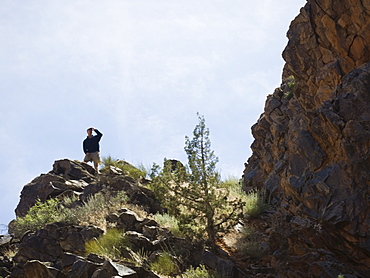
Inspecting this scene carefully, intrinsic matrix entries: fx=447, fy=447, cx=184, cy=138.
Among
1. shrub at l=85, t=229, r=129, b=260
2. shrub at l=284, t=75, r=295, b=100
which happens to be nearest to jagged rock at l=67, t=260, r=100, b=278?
shrub at l=85, t=229, r=129, b=260

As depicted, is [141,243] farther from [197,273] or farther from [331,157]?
[331,157]

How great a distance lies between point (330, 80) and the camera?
551 inches

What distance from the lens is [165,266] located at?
1147 centimetres

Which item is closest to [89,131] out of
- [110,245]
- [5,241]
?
[5,241]

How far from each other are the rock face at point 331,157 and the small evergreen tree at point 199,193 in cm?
170

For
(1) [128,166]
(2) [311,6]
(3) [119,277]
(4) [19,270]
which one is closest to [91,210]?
(4) [19,270]

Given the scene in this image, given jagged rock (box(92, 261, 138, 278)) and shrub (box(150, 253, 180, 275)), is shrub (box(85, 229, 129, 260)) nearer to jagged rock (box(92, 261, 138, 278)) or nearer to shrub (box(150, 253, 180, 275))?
jagged rock (box(92, 261, 138, 278))

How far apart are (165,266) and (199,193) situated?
8.11 feet

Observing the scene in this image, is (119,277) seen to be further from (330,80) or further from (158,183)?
(330,80)

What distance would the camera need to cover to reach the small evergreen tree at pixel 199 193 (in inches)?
500

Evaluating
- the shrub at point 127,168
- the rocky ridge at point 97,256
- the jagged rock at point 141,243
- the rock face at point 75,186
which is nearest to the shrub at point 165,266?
the rocky ridge at point 97,256

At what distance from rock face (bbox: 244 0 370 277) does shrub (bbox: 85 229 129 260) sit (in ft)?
13.7

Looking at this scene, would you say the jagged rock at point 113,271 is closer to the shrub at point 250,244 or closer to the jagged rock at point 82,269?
the jagged rock at point 82,269

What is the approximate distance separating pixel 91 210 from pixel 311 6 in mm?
10216
